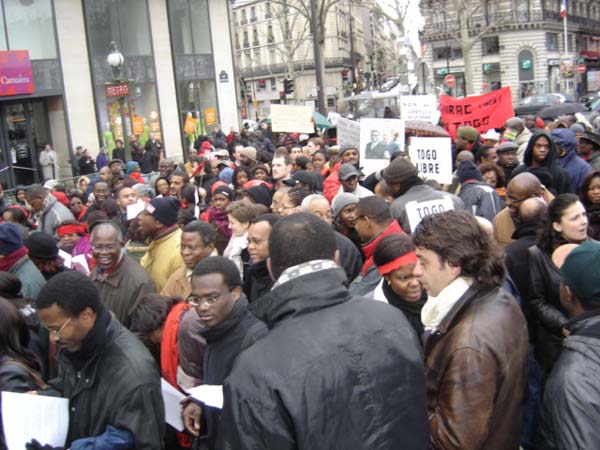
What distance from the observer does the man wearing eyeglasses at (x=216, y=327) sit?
3285 millimetres

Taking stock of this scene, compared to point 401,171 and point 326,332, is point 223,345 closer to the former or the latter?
point 326,332

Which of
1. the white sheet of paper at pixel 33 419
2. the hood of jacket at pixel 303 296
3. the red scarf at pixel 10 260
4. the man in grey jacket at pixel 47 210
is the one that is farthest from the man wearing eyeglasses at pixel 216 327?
the man in grey jacket at pixel 47 210

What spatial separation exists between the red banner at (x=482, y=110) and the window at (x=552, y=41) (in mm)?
54539

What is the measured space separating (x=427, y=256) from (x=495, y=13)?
63.2 metres

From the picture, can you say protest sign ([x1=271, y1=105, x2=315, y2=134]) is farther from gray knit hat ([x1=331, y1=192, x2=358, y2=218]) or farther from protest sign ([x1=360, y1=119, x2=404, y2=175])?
gray knit hat ([x1=331, y1=192, x2=358, y2=218])

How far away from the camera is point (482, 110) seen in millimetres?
11828

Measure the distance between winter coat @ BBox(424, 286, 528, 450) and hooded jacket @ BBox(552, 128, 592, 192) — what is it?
17.6ft

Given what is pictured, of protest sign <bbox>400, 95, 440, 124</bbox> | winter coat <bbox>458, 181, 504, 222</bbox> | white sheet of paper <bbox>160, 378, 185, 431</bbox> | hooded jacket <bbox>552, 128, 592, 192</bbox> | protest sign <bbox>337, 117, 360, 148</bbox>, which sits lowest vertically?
white sheet of paper <bbox>160, 378, 185, 431</bbox>

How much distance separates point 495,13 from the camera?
198ft

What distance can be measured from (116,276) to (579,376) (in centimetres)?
343

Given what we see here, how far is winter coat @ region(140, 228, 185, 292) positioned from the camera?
5484 mm

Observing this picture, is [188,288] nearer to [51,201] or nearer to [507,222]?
[507,222]

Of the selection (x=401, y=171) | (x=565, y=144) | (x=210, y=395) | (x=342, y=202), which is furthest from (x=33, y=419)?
(x=565, y=144)

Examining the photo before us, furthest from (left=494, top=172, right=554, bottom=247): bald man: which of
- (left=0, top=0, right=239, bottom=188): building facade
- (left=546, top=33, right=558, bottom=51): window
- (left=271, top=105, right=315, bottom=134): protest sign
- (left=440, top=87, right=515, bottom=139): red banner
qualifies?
(left=546, top=33, right=558, bottom=51): window
